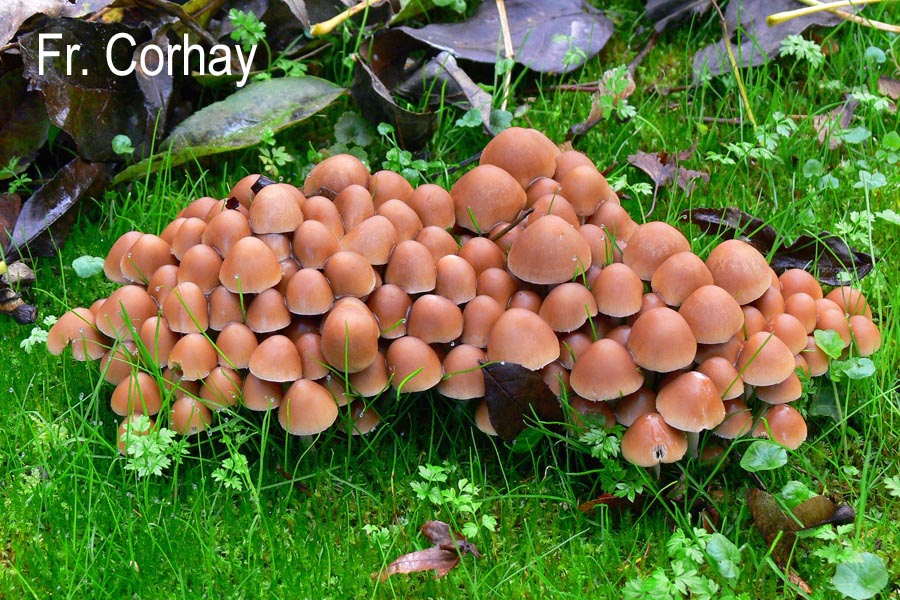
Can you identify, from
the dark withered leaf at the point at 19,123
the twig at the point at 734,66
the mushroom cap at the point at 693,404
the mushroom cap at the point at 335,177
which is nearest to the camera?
the mushroom cap at the point at 693,404

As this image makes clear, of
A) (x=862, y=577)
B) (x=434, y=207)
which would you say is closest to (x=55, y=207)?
(x=434, y=207)

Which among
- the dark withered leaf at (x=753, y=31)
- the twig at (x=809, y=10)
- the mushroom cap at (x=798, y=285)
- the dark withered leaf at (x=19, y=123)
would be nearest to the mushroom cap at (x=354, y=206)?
the mushroom cap at (x=798, y=285)

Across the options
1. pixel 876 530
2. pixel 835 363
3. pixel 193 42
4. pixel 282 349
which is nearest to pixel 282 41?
pixel 193 42

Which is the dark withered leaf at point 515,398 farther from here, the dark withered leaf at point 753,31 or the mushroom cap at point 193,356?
the dark withered leaf at point 753,31

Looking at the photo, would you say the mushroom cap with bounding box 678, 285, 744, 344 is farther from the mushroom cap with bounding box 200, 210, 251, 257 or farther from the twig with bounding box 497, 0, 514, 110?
the twig with bounding box 497, 0, 514, 110

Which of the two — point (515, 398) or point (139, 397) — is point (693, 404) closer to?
point (515, 398)

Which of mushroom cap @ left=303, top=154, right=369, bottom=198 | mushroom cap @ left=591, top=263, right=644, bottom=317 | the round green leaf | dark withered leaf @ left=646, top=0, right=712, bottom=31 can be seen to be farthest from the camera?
dark withered leaf @ left=646, top=0, right=712, bottom=31

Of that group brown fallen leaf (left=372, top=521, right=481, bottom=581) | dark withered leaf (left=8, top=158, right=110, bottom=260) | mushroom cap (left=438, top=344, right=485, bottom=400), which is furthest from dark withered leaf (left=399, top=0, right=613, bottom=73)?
brown fallen leaf (left=372, top=521, right=481, bottom=581)
